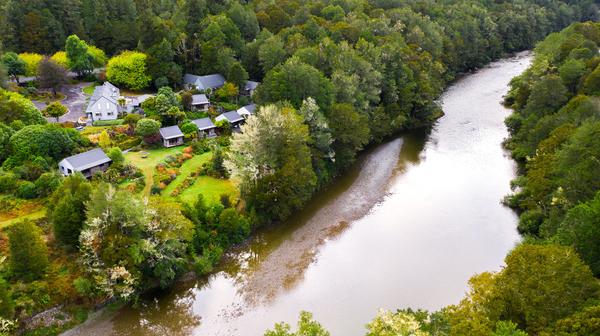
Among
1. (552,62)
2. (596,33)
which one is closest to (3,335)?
(552,62)

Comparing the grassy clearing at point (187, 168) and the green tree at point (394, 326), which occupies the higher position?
the green tree at point (394, 326)

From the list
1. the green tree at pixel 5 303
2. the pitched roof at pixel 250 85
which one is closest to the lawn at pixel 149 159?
the green tree at pixel 5 303

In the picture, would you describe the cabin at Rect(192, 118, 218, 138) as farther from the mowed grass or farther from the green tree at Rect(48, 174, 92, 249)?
the green tree at Rect(48, 174, 92, 249)

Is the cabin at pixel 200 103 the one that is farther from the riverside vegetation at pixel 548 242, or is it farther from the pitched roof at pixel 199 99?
the riverside vegetation at pixel 548 242

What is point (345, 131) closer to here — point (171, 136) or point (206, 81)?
point (171, 136)

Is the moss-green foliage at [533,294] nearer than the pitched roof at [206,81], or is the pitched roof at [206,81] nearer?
the moss-green foliage at [533,294]

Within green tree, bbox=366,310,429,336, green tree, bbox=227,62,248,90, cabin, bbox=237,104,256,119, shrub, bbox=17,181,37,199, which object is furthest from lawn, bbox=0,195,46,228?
green tree, bbox=227,62,248,90
